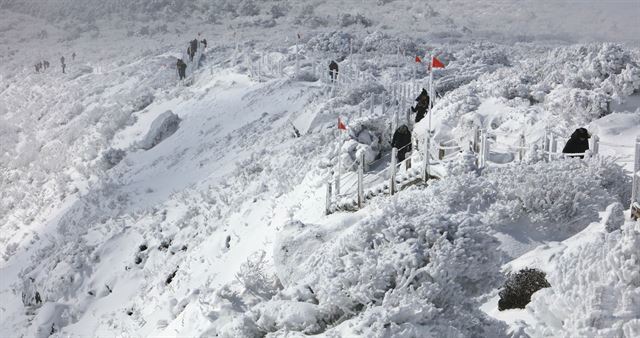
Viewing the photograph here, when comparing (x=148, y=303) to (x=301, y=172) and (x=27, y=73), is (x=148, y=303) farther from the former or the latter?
(x=27, y=73)

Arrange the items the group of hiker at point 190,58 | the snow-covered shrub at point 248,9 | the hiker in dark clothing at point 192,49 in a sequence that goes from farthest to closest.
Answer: the snow-covered shrub at point 248,9, the hiker in dark clothing at point 192,49, the group of hiker at point 190,58

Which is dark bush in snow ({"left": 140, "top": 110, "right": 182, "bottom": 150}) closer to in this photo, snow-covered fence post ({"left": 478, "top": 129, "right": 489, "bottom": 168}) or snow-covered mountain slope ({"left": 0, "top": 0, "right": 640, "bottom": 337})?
snow-covered mountain slope ({"left": 0, "top": 0, "right": 640, "bottom": 337})

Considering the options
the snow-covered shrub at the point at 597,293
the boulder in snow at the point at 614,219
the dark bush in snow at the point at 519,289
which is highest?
the snow-covered shrub at the point at 597,293

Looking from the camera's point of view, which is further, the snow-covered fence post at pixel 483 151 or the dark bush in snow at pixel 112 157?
the dark bush in snow at pixel 112 157

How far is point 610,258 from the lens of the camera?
679 cm

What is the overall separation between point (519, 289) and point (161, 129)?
24.4 meters

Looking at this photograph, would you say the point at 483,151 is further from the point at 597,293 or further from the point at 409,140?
the point at 597,293

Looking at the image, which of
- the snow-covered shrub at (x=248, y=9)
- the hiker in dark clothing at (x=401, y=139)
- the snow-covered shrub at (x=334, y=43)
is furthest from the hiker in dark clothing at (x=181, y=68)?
the snow-covered shrub at (x=248, y=9)

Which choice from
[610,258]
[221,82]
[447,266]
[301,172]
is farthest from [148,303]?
[221,82]

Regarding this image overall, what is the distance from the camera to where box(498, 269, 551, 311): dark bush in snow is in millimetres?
9023

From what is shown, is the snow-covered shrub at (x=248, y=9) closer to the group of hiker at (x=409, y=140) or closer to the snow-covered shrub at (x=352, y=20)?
the snow-covered shrub at (x=352, y=20)

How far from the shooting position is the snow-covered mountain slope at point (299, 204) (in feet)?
25.7

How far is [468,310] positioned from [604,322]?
5.70 feet

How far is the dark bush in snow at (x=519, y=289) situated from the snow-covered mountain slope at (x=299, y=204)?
→ 0.22 metres
